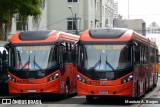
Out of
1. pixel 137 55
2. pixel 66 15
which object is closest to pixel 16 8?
pixel 137 55

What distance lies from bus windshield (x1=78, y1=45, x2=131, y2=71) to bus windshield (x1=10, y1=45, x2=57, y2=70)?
2408 mm

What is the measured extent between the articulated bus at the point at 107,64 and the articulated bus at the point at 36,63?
2.15 metres

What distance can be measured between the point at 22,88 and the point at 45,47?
2244 mm

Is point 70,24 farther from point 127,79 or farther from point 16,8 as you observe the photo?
point 127,79

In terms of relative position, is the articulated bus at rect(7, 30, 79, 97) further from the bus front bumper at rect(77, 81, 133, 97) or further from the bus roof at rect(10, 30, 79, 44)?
the bus front bumper at rect(77, 81, 133, 97)

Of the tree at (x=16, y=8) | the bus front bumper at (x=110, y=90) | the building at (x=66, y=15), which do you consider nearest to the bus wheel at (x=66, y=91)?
the bus front bumper at (x=110, y=90)

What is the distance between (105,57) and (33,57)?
12.9ft

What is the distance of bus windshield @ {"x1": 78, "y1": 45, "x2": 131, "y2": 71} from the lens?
21.3m

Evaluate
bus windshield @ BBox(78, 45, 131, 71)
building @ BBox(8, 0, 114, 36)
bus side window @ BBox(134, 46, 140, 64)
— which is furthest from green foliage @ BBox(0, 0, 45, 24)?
building @ BBox(8, 0, 114, 36)

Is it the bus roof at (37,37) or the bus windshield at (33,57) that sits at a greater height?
Answer: the bus roof at (37,37)

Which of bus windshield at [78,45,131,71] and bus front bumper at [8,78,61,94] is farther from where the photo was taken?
bus front bumper at [8,78,61,94]

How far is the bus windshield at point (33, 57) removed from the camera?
76.8 feet

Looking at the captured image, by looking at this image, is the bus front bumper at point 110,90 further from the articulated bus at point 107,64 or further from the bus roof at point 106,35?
the bus roof at point 106,35

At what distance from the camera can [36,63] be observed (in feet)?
77.2
